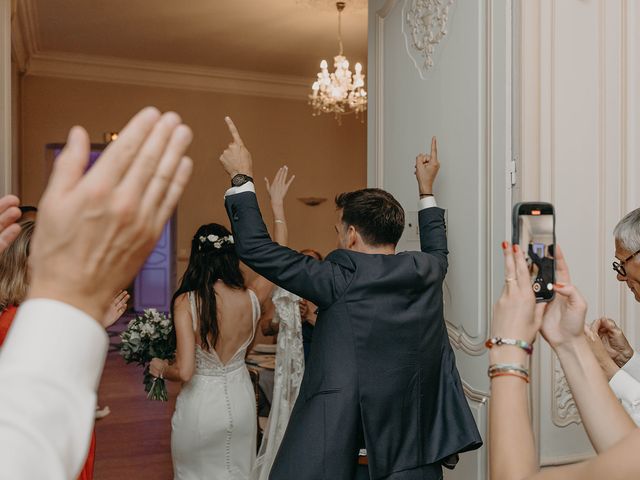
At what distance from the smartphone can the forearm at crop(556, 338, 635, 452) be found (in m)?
0.16

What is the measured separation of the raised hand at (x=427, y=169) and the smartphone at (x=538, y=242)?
4.31 feet

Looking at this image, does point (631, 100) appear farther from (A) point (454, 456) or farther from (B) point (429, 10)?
(A) point (454, 456)

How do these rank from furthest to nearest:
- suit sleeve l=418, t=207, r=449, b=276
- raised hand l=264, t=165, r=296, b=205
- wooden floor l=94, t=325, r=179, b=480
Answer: wooden floor l=94, t=325, r=179, b=480 < raised hand l=264, t=165, r=296, b=205 < suit sleeve l=418, t=207, r=449, b=276

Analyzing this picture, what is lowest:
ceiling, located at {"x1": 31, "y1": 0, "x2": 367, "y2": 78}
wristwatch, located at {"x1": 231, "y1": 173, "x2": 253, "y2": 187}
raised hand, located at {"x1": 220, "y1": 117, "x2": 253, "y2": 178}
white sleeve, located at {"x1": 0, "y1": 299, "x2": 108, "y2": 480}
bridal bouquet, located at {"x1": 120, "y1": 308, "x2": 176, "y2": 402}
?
bridal bouquet, located at {"x1": 120, "y1": 308, "x2": 176, "y2": 402}

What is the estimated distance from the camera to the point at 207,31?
6.46 meters

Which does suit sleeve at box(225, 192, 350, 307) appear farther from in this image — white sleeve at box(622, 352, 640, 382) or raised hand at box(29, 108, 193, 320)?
raised hand at box(29, 108, 193, 320)

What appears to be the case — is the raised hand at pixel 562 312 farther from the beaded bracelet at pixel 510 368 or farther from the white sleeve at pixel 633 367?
the white sleeve at pixel 633 367

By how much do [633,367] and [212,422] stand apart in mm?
2003

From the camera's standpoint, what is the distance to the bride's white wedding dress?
2.91 metres

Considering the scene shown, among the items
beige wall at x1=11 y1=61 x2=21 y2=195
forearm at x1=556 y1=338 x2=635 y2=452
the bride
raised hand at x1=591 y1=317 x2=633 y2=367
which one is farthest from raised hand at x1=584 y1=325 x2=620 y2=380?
beige wall at x1=11 y1=61 x2=21 y2=195

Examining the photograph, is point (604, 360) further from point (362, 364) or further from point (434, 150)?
point (434, 150)

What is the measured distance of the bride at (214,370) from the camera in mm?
2865

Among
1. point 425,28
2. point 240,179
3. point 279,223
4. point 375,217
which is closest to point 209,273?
point 279,223

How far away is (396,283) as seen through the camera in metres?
1.93
